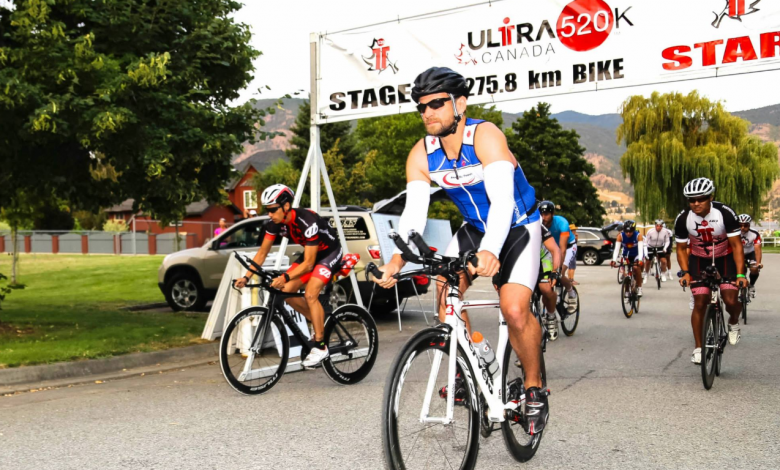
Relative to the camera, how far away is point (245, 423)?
5.96 m

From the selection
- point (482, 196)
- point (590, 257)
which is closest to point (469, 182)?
point (482, 196)

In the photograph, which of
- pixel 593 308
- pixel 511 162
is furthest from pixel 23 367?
pixel 593 308

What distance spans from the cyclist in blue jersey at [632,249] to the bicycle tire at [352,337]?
8151mm

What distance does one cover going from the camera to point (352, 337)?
7.79 meters

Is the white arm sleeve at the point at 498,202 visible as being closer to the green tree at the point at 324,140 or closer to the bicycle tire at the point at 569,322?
the bicycle tire at the point at 569,322

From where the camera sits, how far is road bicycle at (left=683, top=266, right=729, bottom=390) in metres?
7.03

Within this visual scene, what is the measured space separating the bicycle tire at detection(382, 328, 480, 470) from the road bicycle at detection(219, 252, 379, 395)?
11.9 feet

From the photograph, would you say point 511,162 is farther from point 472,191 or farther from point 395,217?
point 395,217

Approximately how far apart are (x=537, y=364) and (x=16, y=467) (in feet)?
10.4

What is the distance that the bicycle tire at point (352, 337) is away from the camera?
765cm

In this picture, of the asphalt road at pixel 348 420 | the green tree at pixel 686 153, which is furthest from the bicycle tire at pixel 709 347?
the green tree at pixel 686 153

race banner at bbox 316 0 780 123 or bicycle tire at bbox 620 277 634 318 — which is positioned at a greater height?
race banner at bbox 316 0 780 123

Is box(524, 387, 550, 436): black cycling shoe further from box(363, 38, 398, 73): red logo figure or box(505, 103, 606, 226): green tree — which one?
box(505, 103, 606, 226): green tree

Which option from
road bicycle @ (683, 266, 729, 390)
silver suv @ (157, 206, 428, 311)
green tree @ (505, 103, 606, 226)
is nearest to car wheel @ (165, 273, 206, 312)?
silver suv @ (157, 206, 428, 311)
